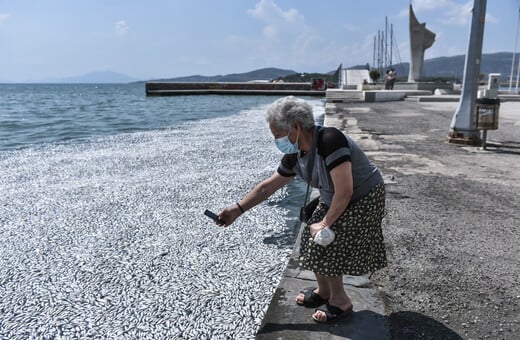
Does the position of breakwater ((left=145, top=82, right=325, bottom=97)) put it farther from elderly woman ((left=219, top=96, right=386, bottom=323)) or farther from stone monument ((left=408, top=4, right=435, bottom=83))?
elderly woman ((left=219, top=96, right=386, bottom=323))

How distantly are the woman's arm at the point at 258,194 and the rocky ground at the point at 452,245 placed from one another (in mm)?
1033

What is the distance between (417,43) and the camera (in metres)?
34.8

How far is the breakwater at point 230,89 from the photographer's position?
4309 centimetres

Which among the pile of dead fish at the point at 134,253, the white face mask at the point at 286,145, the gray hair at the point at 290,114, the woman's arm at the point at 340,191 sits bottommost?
the pile of dead fish at the point at 134,253

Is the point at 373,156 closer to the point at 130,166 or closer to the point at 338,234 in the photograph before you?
the point at 130,166

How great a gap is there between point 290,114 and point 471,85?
294 inches

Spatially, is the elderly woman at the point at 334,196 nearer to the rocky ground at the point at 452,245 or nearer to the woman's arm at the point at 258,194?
the woman's arm at the point at 258,194

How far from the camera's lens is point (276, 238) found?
4.18m

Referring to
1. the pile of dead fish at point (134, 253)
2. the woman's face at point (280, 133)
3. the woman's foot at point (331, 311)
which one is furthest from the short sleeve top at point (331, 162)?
the pile of dead fish at point (134, 253)

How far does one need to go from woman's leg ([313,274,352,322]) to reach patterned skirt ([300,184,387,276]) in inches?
5.6

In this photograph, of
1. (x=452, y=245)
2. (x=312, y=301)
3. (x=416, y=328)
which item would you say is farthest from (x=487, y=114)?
(x=312, y=301)

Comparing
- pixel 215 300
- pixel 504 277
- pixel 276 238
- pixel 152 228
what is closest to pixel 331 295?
pixel 215 300

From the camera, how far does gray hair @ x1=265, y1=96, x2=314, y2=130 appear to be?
2.16 metres

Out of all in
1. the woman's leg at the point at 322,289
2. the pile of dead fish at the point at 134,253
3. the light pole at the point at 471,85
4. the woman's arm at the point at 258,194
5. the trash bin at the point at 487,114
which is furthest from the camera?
the light pole at the point at 471,85
